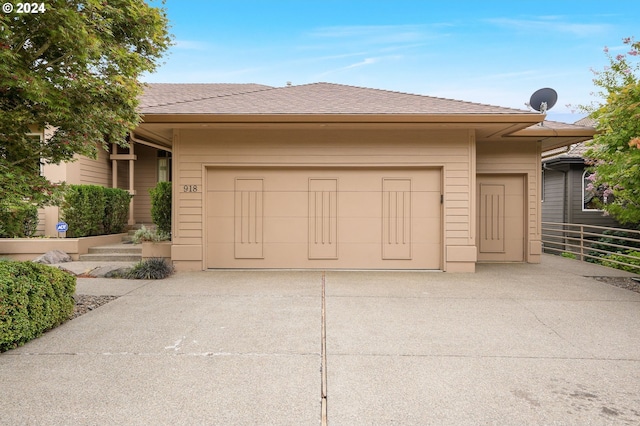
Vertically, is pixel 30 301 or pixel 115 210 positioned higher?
pixel 115 210

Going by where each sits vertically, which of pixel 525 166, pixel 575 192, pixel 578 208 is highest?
pixel 525 166

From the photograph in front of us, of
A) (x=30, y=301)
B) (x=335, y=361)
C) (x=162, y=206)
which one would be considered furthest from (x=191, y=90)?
(x=335, y=361)

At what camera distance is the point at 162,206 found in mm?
7824

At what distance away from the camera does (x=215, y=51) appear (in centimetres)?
1820

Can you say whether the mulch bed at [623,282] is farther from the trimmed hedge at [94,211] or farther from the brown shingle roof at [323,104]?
the trimmed hedge at [94,211]

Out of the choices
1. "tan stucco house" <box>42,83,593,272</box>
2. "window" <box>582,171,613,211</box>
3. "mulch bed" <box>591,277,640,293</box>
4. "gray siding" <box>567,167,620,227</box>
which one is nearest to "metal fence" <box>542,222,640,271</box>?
"gray siding" <box>567,167,620,227</box>

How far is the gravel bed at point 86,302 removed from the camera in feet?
14.9

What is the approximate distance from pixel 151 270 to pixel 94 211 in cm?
355

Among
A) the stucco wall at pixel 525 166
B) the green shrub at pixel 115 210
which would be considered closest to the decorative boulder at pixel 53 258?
the green shrub at pixel 115 210

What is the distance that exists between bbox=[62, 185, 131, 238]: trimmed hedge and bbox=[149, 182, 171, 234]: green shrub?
77.1 inches

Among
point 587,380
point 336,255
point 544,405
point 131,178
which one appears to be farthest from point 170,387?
point 131,178

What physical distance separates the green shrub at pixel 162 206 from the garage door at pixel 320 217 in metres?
1.16
